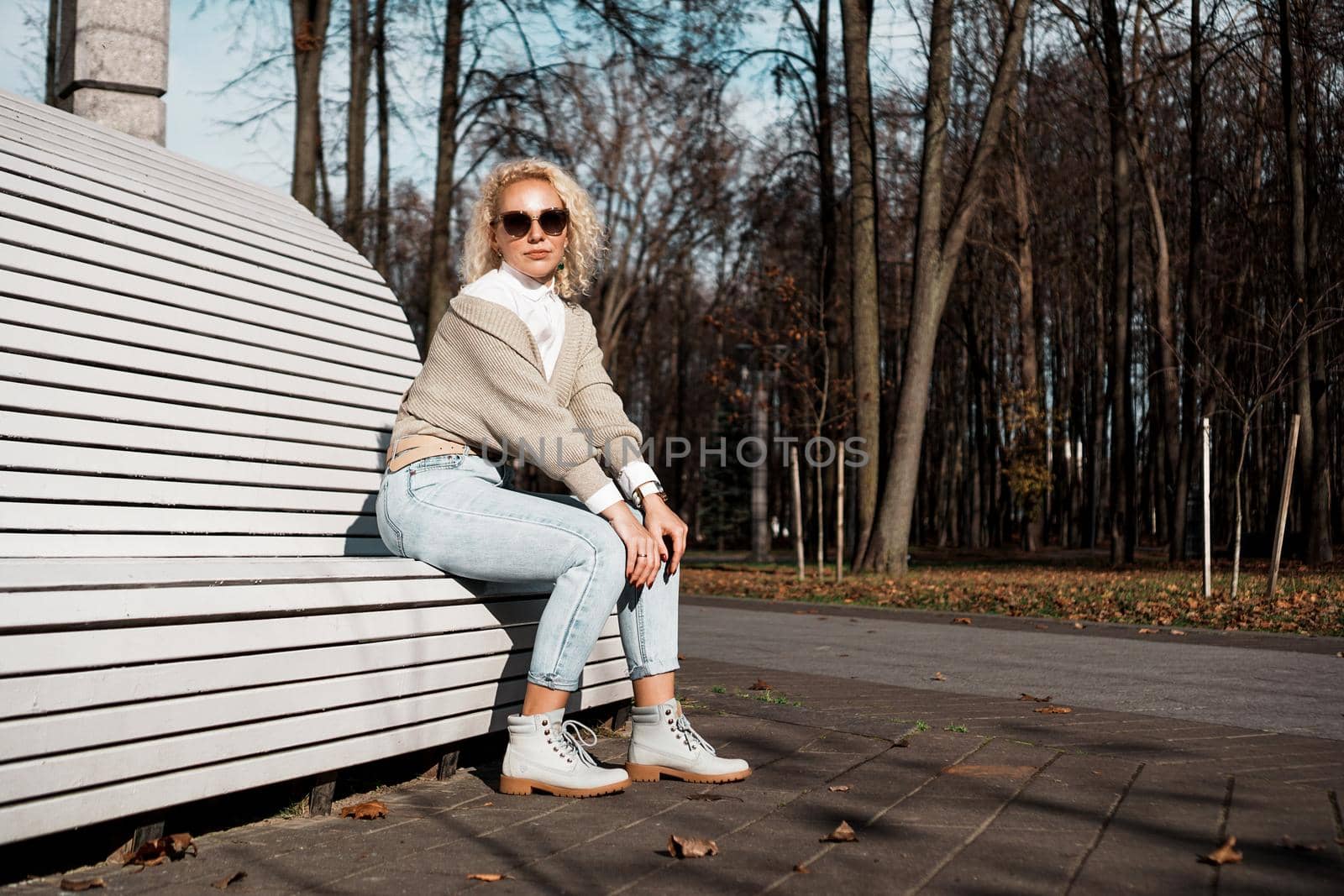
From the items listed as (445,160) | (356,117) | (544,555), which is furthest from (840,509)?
(544,555)

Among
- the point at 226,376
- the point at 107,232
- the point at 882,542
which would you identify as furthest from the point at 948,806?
the point at 882,542

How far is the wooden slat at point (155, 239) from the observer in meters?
4.04

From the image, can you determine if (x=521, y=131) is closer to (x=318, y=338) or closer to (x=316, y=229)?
(x=316, y=229)

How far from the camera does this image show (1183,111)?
73.2ft

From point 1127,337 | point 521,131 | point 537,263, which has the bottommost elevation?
point 537,263

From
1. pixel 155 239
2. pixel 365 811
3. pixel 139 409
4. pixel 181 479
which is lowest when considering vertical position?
pixel 365 811

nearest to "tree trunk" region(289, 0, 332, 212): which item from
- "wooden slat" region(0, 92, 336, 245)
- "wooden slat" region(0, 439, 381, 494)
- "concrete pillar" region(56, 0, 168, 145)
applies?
"concrete pillar" region(56, 0, 168, 145)

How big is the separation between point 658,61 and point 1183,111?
42.5 ft

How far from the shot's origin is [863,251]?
16.0m

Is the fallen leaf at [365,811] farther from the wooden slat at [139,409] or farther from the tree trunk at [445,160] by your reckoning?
the tree trunk at [445,160]

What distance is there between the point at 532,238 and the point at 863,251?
12751 mm

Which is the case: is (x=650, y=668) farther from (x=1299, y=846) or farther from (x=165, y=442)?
(x=165, y=442)

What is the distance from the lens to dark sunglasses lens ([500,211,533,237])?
380 centimetres

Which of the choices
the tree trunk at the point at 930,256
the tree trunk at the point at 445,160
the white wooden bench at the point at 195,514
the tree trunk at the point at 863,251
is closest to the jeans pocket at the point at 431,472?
the white wooden bench at the point at 195,514
